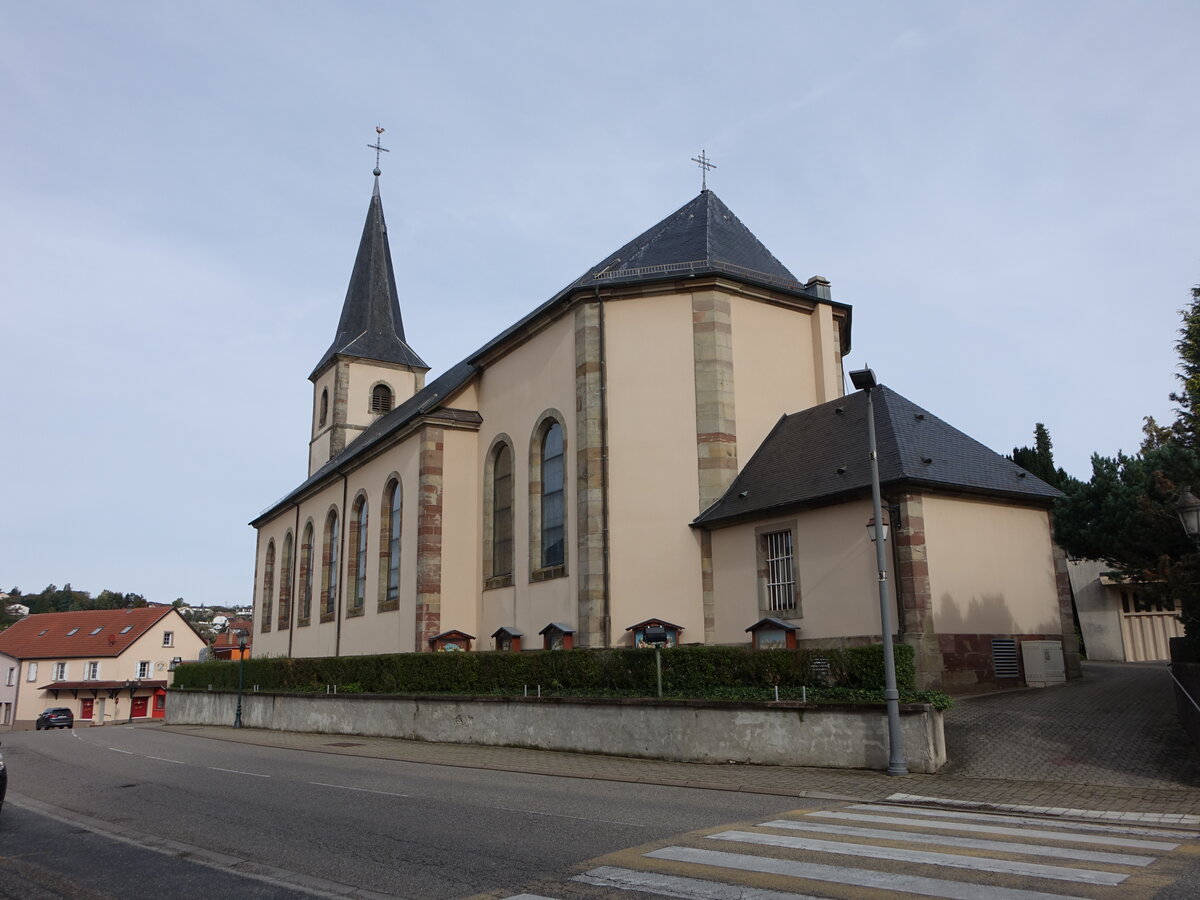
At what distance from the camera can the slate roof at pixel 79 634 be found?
63531 mm

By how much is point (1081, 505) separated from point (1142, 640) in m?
5.34

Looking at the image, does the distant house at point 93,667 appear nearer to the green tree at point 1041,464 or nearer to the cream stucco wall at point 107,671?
the cream stucco wall at point 107,671

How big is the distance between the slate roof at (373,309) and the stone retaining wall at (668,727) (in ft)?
92.0

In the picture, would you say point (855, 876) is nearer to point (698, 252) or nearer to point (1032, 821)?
point (1032, 821)

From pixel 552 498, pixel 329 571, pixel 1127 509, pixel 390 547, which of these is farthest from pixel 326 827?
pixel 329 571

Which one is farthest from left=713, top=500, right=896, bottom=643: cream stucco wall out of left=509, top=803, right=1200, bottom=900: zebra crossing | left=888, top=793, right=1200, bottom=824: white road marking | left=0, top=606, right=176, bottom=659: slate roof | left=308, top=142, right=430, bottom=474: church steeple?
left=0, top=606, right=176, bottom=659: slate roof

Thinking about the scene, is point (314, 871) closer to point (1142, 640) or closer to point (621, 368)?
point (621, 368)

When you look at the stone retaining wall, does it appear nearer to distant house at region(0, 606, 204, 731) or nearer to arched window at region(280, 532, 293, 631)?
arched window at region(280, 532, 293, 631)

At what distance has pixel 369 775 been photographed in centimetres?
1456

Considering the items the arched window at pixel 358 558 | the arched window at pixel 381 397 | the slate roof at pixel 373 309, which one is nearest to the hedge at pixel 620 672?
the arched window at pixel 358 558

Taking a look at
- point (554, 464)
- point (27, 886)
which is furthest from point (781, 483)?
point (27, 886)

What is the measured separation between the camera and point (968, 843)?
7.84 m

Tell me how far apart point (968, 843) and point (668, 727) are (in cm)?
789

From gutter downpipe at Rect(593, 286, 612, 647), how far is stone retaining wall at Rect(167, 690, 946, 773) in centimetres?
374
